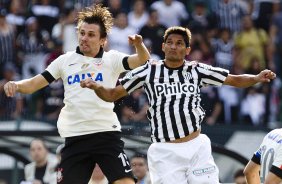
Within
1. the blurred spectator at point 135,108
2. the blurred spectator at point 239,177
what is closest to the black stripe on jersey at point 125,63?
the blurred spectator at point 239,177

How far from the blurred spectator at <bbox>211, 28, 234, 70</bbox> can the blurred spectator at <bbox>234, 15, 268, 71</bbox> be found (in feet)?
0.53

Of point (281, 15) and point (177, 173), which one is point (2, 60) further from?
point (177, 173)

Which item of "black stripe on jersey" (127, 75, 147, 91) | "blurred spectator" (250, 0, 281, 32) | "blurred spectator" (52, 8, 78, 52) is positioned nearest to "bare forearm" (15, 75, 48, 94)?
"black stripe on jersey" (127, 75, 147, 91)

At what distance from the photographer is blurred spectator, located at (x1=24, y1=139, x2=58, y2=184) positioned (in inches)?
452

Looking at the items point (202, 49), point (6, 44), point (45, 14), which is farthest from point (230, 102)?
point (6, 44)

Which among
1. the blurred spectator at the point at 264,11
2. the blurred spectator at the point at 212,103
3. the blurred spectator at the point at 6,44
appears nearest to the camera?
the blurred spectator at the point at 212,103

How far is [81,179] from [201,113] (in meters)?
Answer: 1.31

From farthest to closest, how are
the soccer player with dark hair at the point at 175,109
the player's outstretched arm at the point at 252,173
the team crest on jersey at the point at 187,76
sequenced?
the player's outstretched arm at the point at 252,173
the team crest on jersey at the point at 187,76
the soccer player with dark hair at the point at 175,109

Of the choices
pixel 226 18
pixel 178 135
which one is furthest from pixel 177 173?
pixel 226 18

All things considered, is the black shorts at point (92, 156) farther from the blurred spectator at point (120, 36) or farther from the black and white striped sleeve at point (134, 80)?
the blurred spectator at point (120, 36)

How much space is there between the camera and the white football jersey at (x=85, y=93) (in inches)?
366

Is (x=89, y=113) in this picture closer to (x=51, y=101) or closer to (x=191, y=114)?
(x=191, y=114)

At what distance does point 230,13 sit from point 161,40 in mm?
2001

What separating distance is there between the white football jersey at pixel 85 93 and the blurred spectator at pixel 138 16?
731 cm
